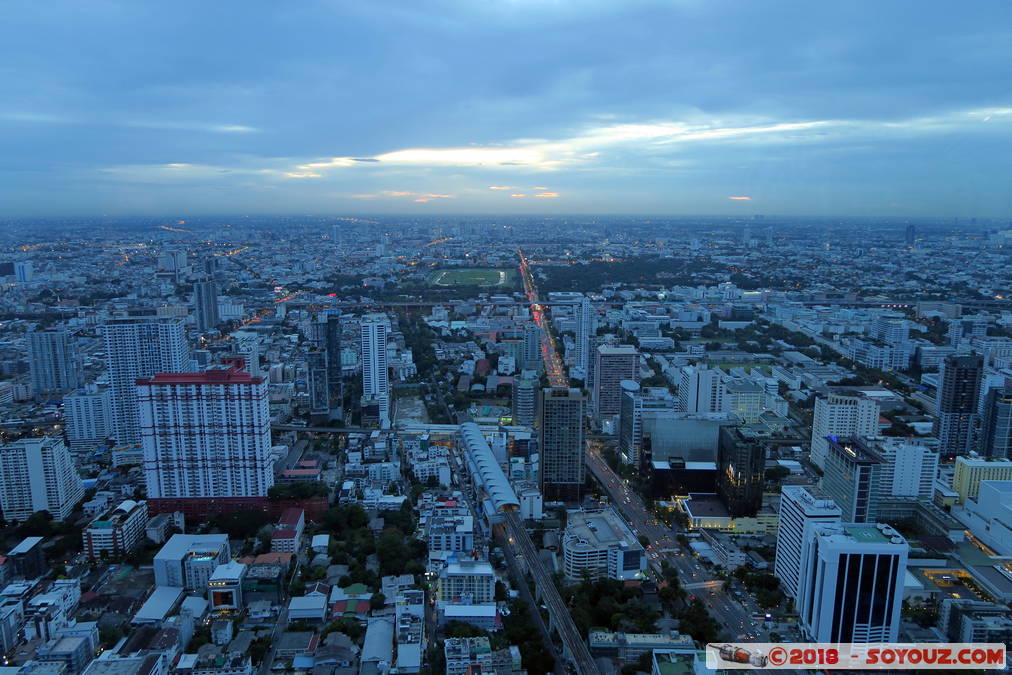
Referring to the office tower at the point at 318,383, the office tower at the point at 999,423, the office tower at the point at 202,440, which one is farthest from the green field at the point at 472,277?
the office tower at the point at 999,423

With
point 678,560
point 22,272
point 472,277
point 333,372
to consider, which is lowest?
point 678,560

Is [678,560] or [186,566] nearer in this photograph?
Answer: [186,566]

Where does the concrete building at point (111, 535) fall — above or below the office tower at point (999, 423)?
below

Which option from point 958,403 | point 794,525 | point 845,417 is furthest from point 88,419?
point 958,403

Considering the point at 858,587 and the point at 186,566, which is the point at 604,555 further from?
the point at 186,566

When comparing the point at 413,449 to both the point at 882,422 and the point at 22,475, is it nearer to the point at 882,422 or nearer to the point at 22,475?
the point at 22,475

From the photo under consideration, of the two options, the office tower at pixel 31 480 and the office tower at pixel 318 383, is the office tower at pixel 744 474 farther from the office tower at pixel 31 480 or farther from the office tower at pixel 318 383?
the office tower at pixel 31 480
